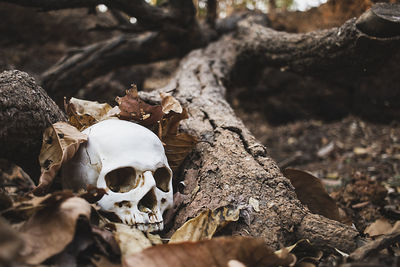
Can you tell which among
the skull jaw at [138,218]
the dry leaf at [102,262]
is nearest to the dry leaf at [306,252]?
the skull jaw at [138,218]

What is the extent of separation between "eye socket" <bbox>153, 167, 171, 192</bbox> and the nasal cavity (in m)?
0.12

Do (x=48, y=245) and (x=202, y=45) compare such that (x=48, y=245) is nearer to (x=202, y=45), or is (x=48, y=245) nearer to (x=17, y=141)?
(x=17, y=141)

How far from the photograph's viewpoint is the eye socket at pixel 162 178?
1.58m

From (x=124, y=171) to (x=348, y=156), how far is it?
3213 mm

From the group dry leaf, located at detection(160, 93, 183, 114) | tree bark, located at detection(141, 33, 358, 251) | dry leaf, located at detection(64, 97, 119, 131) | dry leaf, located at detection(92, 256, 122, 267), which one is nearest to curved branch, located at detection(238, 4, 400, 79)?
tree bark, located at detection(141, 33, 358, 251)

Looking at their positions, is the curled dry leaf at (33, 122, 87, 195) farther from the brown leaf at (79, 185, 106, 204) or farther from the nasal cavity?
the nasal cavity

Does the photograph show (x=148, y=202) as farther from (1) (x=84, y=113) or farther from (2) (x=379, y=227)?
(2) (x=379, y=227)

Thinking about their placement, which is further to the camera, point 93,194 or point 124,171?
point 124,171

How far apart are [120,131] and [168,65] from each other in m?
3.81

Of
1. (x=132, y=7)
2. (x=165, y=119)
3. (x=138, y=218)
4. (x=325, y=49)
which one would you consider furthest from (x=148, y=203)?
(x=132, y=7)

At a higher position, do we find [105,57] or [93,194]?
[105,57]

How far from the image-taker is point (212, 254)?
1037 millimetres

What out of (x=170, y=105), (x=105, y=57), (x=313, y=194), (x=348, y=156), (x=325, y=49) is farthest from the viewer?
(x=348, y=156)

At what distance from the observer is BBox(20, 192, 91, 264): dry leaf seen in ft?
3.12
